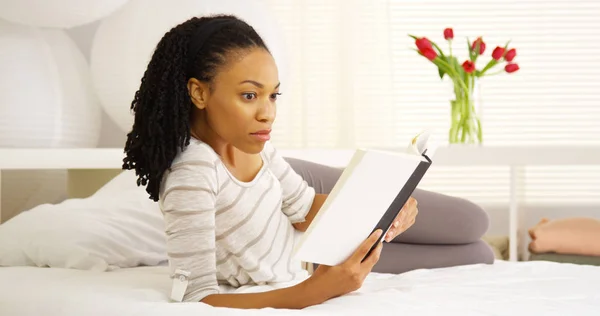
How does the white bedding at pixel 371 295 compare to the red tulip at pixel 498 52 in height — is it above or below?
below

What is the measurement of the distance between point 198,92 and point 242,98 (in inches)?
2.5

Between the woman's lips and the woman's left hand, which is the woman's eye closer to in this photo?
the woman's lips

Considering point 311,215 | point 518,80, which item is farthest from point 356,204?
point 518,80

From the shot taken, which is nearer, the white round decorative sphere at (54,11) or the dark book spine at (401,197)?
the dark book spine at (401,197)

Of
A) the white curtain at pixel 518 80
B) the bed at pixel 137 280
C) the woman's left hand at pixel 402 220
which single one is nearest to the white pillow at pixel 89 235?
the bed at pixel 137 280

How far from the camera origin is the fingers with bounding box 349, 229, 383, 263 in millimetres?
1069

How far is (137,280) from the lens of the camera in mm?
1288

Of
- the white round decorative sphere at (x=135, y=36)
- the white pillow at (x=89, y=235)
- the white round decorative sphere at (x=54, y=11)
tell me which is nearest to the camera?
the white pillow at (x=89, y=235)

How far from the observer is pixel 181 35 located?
1.14 meters

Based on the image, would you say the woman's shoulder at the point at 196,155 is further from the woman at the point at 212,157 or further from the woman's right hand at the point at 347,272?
the woman's right hand at the point at 347,272

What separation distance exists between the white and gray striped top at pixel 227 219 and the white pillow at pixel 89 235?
35cm

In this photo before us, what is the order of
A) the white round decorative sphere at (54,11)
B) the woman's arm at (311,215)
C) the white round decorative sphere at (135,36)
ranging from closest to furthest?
1. the woman's arm at (311,215)
2. the white round decorative sphere at (54,11)
3. the white round decorative sphere at (135,36)

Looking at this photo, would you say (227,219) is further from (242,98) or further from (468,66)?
(468,66)

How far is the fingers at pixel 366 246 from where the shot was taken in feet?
3.51
